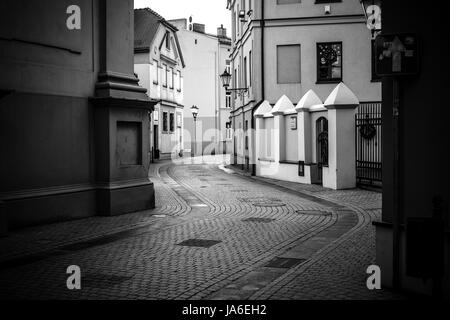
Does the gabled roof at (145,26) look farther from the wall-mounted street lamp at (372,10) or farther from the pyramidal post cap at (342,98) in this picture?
the wall-mounted street lamp at (372,10)

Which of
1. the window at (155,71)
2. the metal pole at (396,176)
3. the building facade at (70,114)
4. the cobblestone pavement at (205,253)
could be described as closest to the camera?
the metal pole at (396,176)

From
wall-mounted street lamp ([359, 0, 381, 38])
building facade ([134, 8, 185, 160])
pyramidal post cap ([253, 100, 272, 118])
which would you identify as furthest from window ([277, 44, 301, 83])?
wall-mounted street lamp ([359, 0, 381, 38])

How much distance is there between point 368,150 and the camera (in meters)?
17.1


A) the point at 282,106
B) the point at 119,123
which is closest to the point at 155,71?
the point at 282,106

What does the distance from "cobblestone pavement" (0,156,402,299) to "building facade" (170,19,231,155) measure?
158 ft

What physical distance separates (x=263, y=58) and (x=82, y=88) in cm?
1614

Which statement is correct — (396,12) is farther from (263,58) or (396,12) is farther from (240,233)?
(263,58)

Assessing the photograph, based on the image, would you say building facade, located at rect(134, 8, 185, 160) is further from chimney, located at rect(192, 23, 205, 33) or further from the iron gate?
the iron gate

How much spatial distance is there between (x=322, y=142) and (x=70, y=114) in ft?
31.5

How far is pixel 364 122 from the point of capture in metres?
17.3

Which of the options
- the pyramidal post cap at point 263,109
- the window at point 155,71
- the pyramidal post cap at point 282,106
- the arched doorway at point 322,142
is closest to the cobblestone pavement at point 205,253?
the arched doorway at point 322,142

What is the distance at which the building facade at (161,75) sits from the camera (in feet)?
143

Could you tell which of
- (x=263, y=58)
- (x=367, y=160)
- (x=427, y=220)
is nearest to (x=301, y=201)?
(x=367, y=160)

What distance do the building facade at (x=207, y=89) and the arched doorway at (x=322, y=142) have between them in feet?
138
